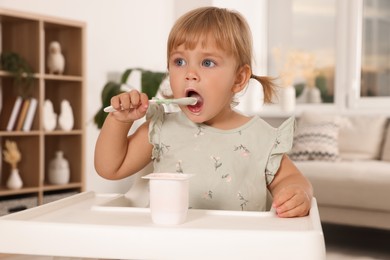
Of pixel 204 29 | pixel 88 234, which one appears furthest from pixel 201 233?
pixel 204 29

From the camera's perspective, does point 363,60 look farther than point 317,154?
Yes

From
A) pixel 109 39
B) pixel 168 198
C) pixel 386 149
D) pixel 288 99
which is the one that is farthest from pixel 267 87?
pixel 288 99

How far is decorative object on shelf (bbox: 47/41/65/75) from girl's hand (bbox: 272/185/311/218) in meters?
Answer: 2.90

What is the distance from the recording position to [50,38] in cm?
381

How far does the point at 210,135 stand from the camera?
1.27 m

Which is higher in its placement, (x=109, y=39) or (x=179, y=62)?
(x=109, y=39)

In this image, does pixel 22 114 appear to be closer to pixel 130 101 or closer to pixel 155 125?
pixel 155 125

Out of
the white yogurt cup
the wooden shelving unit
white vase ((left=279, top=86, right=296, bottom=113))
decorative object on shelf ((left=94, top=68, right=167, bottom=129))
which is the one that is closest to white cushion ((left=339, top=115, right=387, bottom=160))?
white vase ((left=279, top=86, right=296, bottom=113))

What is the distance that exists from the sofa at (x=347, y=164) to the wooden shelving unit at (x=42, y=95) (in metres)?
1.49

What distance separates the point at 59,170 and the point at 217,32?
8.56 feet

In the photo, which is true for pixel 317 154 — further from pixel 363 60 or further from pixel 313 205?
pixel 313 205

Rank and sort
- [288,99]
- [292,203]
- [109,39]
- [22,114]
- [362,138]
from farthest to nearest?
[288,99] → [109,39] → [362,138] → [22,114] → [292,203]

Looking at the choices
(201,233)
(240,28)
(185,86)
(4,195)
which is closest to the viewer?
(201,233)

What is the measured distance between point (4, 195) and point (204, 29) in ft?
8.10
